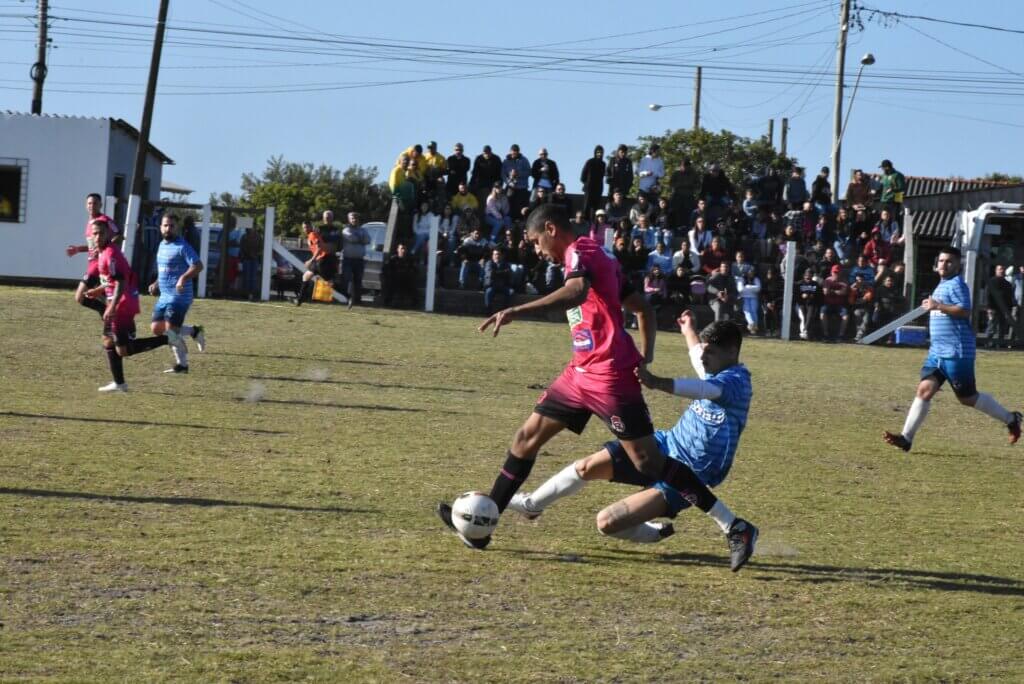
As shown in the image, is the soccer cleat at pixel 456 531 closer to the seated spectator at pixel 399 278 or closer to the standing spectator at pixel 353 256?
the standing spectator at pixel 353 256

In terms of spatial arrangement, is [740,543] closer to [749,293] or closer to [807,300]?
[749,293]

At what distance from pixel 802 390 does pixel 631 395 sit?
1161 cm

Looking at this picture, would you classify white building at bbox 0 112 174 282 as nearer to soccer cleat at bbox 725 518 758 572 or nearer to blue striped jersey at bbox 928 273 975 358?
blue striped jersey at bbox 928 273 975 358

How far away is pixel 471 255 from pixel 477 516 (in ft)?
76.7

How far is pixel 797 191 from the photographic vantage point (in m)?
32.5

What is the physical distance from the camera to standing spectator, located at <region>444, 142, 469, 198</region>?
3181 centimetres

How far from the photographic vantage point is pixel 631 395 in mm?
7320

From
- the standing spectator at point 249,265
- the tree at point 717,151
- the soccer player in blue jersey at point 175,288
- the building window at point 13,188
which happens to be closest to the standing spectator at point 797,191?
the standing spectator at point 249,265

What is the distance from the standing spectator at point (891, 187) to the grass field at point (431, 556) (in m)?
18.2

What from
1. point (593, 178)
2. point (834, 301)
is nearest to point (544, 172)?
point (593, 178)

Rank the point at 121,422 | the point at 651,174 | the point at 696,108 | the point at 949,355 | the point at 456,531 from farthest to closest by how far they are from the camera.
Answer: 1. the point at 696,108
2. the point at 651,174
3. the point at 949,355
4. the point at 121,422
5. the point at 456,531

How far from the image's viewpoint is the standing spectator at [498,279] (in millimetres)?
29453

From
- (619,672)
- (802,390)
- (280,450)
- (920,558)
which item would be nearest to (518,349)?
(802,390)

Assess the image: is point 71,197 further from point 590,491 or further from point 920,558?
point 920,558
